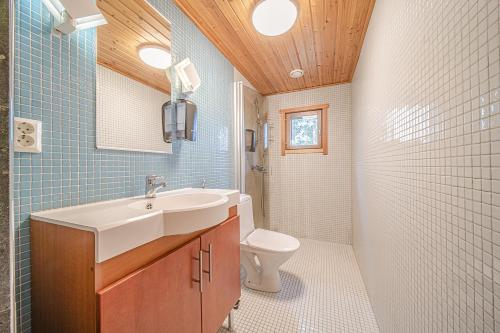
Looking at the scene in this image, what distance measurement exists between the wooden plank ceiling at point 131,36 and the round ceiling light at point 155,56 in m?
0.02

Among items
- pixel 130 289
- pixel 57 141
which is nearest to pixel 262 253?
pixel 130 289

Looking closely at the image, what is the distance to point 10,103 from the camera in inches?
15.4

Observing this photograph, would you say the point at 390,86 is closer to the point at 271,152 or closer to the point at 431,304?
the point at 431,304

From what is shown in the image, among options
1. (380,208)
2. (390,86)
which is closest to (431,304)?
(380,208)

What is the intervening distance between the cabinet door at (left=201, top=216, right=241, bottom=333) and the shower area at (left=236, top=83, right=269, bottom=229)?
37.8 inches

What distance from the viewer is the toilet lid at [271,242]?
1536 mm

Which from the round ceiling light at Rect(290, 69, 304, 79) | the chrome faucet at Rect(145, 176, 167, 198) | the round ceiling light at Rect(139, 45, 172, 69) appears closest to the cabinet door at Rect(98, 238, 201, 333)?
the chrome faucet at Rect(145, 176, 167, 198)

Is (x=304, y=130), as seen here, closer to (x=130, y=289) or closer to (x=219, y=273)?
(x=219, y=273)

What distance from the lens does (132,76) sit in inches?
43.7

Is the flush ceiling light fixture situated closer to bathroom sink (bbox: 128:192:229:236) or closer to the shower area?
bathroom sink (bbox: 128:192:229:236)

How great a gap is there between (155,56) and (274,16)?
0.88 meters

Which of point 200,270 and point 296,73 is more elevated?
point 296,73

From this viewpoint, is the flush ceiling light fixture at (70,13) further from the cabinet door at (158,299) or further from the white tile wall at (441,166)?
the white tile wall at (441,166)

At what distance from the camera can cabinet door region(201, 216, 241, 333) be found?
3.12 ft
